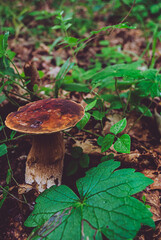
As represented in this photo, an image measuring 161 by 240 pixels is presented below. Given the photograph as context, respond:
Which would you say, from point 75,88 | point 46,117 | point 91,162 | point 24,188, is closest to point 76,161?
point 91,162

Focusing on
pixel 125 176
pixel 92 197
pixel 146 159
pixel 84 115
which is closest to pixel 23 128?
pixel 84 115

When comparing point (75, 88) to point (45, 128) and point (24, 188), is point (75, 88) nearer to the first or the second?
point (45, 128)

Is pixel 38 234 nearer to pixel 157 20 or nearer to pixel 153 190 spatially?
pixel 153 190

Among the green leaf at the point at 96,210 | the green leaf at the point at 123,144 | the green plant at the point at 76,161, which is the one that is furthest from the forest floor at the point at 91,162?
the green leaf at the point at 123,144

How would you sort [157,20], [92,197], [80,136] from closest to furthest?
1. [92,197]
2. [80,136]
3. [157,20]

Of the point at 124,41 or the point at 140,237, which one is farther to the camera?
the point at 124,41

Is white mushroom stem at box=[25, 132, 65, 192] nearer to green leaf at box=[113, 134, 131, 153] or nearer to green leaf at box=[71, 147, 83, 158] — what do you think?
green leaf at box=[71, 147, 83, 158]
